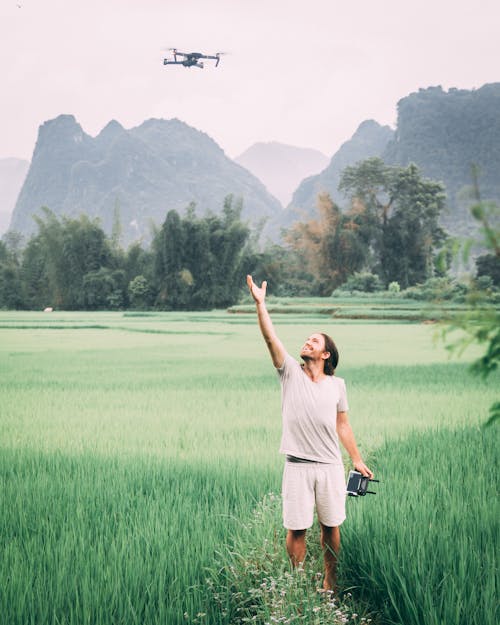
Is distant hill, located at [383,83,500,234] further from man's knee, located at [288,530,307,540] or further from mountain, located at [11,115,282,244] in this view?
man's knee, located at [288,530,307,540]

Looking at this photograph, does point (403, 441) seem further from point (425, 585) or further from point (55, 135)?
point (55, 135)

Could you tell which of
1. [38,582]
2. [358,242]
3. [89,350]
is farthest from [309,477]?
[358,242]

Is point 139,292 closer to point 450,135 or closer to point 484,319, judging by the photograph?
point 484,319

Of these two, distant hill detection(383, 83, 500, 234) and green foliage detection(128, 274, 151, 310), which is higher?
distant hill detection(383, 83, 500, 234)

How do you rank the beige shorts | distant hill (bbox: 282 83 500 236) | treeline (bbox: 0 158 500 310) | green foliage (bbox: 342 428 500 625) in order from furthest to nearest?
distant hill (bbox: 282 83 500 236) < treeline (bbox: 0 158 500 310) < the beige shorts < green foliage (bbox: 342 428 500 625)

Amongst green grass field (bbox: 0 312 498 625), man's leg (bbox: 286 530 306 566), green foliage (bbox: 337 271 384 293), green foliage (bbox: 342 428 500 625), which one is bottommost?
green grass field (bbox: 0 312 498 625)

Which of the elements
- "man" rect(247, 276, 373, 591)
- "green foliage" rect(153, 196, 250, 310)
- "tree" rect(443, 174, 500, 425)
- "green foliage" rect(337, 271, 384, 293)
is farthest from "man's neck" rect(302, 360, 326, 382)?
"green foliage" rect(153, 196, 250, 310)

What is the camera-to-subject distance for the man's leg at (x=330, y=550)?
1925mm

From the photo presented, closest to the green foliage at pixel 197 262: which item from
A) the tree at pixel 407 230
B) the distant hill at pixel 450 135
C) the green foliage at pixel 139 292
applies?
the green foliage at pixel 139 292

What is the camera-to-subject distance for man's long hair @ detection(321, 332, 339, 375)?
6.50 ft

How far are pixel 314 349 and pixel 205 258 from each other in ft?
88.5

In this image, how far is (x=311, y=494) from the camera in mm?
1881

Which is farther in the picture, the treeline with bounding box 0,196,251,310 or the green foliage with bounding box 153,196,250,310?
the green foliage with bounding box 153,196,250,310

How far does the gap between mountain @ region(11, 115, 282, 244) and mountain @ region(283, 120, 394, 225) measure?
4.37 m
